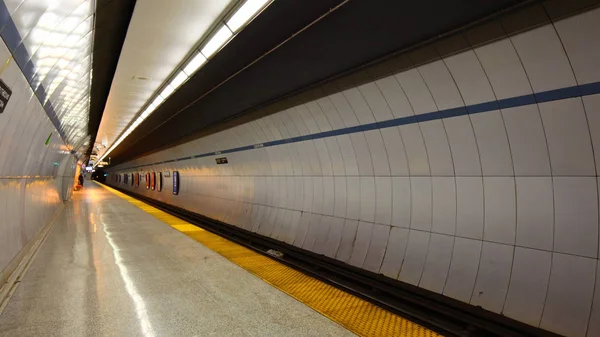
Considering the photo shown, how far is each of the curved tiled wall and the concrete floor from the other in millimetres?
2219

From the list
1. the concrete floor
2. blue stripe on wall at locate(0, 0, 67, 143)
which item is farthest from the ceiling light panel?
the concrete floor

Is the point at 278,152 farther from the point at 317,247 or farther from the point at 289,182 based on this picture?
the point at 317,247

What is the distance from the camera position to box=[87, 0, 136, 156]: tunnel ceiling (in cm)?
458

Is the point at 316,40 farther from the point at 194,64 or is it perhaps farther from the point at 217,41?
the point at 194,64

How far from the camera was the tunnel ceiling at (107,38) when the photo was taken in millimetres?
4576

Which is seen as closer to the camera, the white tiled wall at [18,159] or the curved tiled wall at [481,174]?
the curved tiled wall at [481,174]

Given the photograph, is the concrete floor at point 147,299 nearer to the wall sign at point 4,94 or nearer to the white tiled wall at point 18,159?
the white tiled wall at point 18,159

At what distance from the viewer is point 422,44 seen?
4.22 m

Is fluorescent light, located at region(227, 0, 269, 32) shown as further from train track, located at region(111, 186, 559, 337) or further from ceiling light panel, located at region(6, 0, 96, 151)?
train track, located at region(111, 186, 559, 337)

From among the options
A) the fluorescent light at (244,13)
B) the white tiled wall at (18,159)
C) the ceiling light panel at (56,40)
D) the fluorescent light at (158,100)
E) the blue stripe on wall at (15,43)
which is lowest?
the white tiled wall at (18,159)

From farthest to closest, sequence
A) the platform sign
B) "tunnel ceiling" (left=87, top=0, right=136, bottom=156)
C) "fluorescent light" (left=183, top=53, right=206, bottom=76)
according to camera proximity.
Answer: the platform sign < "fluorescent light" (left=183, top=53, right=206, bottom=76) < "tunnel ceiling" (left=87, top=0, right=136, bottom=156)

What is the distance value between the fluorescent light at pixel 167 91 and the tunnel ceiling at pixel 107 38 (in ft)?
3.74

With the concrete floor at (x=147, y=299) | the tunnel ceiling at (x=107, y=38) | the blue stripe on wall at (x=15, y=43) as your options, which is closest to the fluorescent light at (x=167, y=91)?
the tunnel ceiling at (x=107, y=38)

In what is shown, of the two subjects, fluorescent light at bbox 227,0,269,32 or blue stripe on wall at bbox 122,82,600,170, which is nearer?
blue stripe on wall at bbox 122,82,600,170
